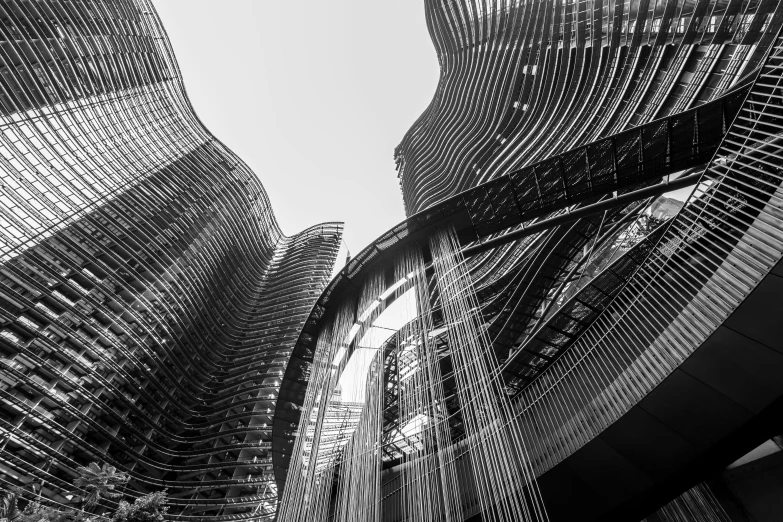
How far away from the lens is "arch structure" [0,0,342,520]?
1134 inches

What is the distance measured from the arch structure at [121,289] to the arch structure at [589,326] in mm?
19951

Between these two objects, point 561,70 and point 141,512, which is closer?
point 141,512

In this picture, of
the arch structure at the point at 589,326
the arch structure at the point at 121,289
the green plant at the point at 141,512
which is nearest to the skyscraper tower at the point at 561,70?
the arch structure at the point at 589,326

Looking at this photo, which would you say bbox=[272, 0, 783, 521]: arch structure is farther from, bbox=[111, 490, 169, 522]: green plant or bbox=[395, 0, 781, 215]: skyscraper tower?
bbox=[111, 490, 169, 522]: green plant

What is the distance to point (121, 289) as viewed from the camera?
37250 millimetres

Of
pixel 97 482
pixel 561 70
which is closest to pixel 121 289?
pixel 97 482

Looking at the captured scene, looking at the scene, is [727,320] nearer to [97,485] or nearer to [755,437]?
[755,437]

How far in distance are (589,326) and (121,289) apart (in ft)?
123

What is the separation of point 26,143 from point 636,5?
41.3 meters

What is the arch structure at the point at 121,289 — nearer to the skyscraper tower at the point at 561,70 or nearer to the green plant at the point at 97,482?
the green plant at the point at 97,482

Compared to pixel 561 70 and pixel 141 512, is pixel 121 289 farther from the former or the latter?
pixel 561 70

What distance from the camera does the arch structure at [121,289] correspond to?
2880cm

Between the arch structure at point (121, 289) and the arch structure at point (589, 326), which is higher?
the arch structure at point (121, 289)

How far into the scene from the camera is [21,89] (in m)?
31.5
